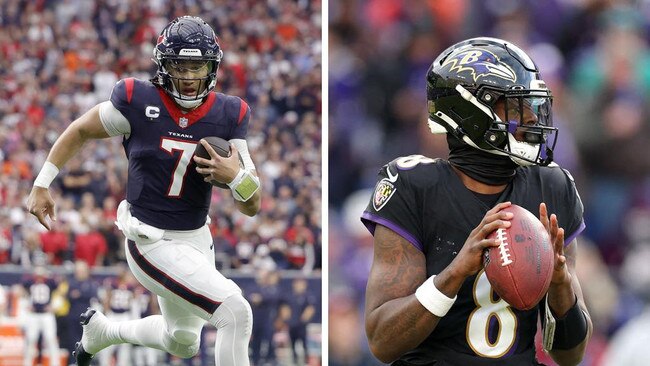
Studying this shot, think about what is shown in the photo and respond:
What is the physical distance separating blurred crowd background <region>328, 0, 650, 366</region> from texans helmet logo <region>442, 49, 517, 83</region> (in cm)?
273

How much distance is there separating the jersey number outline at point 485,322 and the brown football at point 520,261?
0.66 feet

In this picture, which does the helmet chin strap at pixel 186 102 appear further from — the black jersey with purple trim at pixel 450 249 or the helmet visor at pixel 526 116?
the helmet visor at pixel 526 116

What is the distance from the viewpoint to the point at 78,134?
5.02 m

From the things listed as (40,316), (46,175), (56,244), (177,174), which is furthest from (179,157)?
(56,244)

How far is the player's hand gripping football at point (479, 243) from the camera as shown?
2438 millimetres

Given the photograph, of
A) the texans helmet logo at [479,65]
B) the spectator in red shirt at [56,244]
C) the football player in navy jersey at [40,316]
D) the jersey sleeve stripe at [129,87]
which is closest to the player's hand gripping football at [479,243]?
the texans helmet logo at [479,65]

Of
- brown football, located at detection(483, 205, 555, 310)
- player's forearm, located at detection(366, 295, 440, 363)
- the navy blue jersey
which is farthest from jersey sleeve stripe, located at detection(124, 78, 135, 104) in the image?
the navy blue jersey

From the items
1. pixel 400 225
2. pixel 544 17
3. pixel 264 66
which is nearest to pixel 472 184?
pixel 400 225

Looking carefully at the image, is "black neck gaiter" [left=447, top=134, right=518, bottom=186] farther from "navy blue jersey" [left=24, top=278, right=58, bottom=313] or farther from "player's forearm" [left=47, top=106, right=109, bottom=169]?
"navy blue jersey" [left=24, top=278, right=58, bottom=313]

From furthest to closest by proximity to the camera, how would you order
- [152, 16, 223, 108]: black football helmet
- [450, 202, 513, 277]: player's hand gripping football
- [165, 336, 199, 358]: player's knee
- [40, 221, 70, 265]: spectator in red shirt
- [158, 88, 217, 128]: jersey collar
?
[40, 221, 70, 265]: spectator in red shirt
[165, 336, 199, 358]: player's knee
[158, 88, 217, 128]: jersey collar
[152, 16, 223, 108]: black football helmet
[450, 202, 513, 277]: player's hand gripping football

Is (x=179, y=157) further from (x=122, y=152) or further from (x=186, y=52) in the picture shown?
(x=122, y=152)

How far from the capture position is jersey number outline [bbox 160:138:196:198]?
196 inches

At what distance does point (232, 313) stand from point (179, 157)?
80 centimetres

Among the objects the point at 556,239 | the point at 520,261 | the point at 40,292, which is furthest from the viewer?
the point at 40,292
